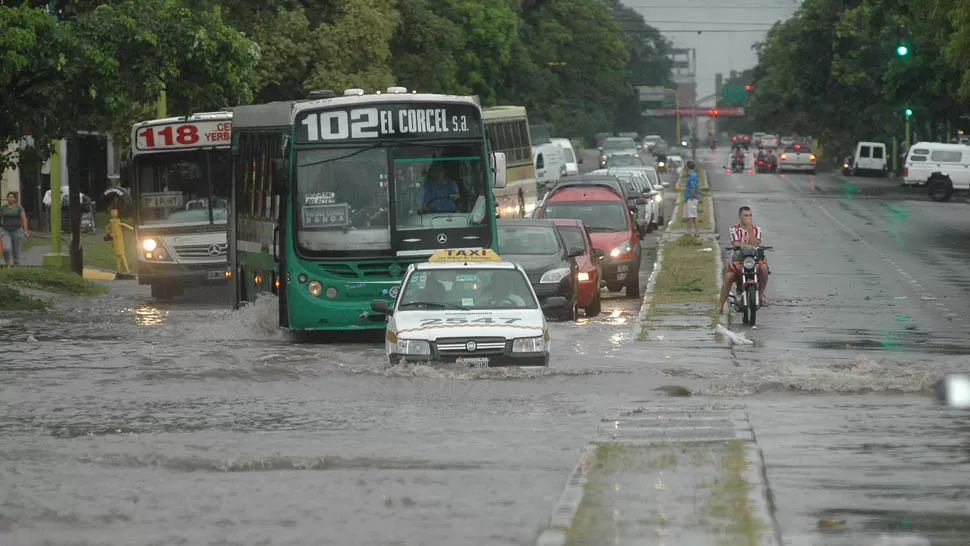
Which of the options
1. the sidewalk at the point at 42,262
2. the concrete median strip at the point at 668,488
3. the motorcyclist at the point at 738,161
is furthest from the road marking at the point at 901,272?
the motorcyclist at the point at 738,161

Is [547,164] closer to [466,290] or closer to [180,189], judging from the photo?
[180,189]

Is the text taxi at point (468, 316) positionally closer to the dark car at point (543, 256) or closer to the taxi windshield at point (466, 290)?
the taxi windshield at point (466, 290)

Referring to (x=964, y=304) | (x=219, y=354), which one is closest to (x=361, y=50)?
(x=964, y=304)

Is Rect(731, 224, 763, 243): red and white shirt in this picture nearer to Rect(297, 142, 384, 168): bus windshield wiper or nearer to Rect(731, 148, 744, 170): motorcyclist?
Rect(297, 142, 384, 168): bus windshield wiper

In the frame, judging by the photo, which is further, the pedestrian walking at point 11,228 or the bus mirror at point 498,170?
the pedestrian walking at point 11,228

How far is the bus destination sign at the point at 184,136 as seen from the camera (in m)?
28.3

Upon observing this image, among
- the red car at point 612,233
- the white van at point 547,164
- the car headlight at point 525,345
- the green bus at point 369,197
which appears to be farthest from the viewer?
the white van at point 547,164

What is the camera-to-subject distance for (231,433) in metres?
13.0

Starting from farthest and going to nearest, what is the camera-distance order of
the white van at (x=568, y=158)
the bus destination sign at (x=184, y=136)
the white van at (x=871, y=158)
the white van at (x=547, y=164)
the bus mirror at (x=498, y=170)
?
the white van at (x=871, y=158), the white van at (x=568, y=158), the white van at (x=547, y=164), the bus destination sign at (x=184, y=136), the bus mirror at (x=498, y=170)

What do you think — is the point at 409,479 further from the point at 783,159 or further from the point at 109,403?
the point at 783,159

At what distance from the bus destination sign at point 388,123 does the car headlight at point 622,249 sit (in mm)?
8250

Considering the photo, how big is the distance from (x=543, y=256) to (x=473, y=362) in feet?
26.5

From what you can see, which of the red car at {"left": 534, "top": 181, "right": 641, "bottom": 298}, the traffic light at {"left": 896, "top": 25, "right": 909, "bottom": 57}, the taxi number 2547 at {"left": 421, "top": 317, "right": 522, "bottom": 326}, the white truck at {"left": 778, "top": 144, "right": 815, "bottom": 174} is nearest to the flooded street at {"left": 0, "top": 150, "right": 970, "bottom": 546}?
the taxi number 2547 at {"left": 421, "top": 317, "right": 522, "bottom": 326}

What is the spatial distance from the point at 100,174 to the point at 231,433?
156ft
